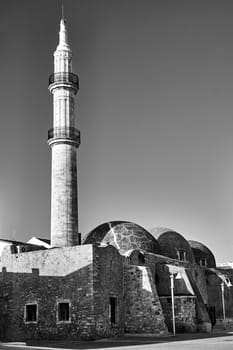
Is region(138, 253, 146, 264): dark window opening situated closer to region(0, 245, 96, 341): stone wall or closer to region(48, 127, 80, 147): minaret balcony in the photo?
region(0, 245, 96, 341): stone wall

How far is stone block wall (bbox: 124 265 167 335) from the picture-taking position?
27.9 m

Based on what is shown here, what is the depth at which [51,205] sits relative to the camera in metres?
35.4

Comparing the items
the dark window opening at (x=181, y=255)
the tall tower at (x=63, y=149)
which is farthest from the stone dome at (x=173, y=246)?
the tall tower at (x=63, y=149)

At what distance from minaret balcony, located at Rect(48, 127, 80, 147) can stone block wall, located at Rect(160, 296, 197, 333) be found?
12590 mm

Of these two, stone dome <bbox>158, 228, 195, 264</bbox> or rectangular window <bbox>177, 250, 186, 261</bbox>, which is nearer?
stone dome <bbox>158, 228, 195, 264</bbox>

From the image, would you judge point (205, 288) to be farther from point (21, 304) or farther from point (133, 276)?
point (21, 304)

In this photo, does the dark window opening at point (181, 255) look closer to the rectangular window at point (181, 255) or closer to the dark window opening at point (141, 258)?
the rectangular window at point (181, 255)

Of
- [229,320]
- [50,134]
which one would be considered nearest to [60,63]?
[50,134]

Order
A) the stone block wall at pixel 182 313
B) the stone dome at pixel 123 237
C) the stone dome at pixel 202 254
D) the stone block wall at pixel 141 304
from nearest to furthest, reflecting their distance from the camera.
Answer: the stone block wall at pixel 141 304
the stone block wall at pixel 182 313
the stone dome at pixel 123 237
the stone dome at pixel 202 254

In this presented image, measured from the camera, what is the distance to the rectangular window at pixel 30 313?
27938 mm

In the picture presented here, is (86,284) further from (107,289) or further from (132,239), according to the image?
(132,239)

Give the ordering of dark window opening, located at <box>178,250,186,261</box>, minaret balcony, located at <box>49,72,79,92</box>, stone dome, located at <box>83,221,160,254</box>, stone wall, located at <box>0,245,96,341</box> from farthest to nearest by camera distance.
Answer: dark window opening, located at <box>178,250,186,261</box>, minaret balcony, located at <box>49,72,79,92</box>, stone dome, located at <box>83,221,160,254</box>, stone wall, located at <box>0,245,96,341</box>

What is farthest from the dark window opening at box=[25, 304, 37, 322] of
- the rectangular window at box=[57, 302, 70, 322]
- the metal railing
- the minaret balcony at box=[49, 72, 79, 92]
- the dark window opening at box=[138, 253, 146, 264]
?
the minaret balcony at box=[49, 72, 79, 92]

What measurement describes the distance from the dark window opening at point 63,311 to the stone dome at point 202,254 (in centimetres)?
2151
